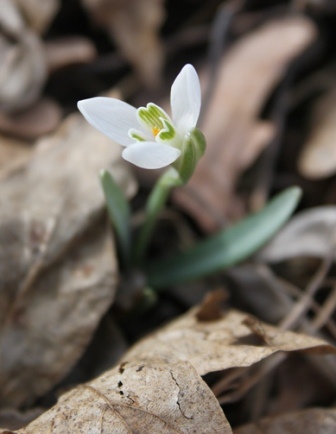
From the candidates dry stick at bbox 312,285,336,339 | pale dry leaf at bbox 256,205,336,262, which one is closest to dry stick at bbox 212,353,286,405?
dry stick at bbox 312,285,336,339

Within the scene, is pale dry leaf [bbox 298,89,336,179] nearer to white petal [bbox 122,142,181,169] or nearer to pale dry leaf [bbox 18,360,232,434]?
white petal [bbox 122,142,181,169]

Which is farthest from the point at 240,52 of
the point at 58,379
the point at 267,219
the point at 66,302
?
the point at 58,379

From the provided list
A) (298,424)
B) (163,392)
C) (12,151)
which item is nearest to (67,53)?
(12,151)

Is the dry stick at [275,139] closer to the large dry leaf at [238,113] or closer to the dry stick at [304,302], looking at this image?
the large dry leaf at [238,113]

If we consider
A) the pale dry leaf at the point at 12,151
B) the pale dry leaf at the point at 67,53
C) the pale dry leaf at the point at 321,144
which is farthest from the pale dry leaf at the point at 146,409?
the pale dry leaf at the point at 67,53

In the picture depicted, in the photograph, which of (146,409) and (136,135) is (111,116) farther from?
(146,409)

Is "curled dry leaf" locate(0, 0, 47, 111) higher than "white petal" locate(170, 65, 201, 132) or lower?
higher
